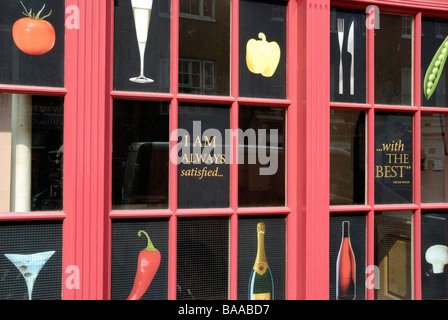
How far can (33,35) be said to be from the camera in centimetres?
239

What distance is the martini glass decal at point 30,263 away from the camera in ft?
7.74

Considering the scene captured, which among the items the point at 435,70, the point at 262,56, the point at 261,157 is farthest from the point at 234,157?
the point at 435,70

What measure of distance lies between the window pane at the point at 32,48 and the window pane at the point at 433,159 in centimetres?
272

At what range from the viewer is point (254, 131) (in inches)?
108

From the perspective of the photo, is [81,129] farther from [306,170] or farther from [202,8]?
[306,170]

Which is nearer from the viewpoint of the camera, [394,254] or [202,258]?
[202,258]

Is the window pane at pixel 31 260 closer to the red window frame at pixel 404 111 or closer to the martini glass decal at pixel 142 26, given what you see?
the martini glass decal at pixel 142 26

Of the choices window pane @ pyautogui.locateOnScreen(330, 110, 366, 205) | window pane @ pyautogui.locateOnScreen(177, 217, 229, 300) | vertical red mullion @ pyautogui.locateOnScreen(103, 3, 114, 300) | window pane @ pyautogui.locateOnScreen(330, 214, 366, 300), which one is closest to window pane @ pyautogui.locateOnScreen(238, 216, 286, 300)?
window pane @ pyautogui.locateOnScreen(177, 217, 229, 300)

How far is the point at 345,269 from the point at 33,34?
2.66 meters

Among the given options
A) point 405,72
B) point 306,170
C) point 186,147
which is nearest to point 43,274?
point 186,147

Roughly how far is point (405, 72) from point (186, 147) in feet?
5.94

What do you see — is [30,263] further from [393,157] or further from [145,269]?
[393,157]

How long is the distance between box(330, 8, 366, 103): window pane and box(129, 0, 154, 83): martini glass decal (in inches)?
52.3

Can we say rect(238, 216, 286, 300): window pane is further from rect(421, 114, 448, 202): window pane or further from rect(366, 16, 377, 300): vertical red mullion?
rect(421, 114, 448, 202): window pane
